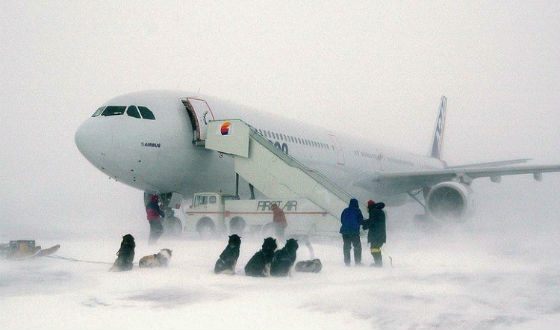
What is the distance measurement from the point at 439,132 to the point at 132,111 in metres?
26.7

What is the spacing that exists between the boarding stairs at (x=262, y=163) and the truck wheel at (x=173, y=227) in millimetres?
2371

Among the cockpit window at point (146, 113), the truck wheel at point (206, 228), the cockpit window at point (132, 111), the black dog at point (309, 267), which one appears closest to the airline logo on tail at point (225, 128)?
the cockpit window at point (146, 113)

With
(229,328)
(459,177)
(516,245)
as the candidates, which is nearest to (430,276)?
(229,328)

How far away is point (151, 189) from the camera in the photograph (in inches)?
537

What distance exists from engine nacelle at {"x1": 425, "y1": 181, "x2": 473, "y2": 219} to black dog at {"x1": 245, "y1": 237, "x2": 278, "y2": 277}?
10.7 metres

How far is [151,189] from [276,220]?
12.1 feet

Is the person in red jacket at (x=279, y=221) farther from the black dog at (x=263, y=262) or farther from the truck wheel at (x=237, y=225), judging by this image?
the black dog at (x=263, y=262)

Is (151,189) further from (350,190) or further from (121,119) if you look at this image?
(350,190)

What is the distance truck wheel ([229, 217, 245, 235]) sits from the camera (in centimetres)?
1284

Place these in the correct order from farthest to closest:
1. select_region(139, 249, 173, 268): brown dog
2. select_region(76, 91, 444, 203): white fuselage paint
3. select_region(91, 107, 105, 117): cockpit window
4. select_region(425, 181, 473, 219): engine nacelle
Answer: select_region(425, 181, 473, 219): engine nacelle < select_region(91, 107, 105, 117): cockpit window < select_region(76, 91, 444, 203): white fuselage paint < select_region(139, 249, 173, 268): brown dog

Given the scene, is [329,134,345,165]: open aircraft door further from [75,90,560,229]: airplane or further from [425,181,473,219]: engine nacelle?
[425,181,473,219]: engine nacelle

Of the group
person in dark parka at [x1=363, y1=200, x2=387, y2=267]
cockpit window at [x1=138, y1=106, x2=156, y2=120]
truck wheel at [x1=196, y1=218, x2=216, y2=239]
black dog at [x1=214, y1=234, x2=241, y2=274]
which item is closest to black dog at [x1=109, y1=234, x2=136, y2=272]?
black dog at [x1=214, y1=234, x2=241, y2=274]

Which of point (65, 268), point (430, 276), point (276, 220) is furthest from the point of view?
point (276, 220)

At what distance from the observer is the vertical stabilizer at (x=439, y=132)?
1377 inches
